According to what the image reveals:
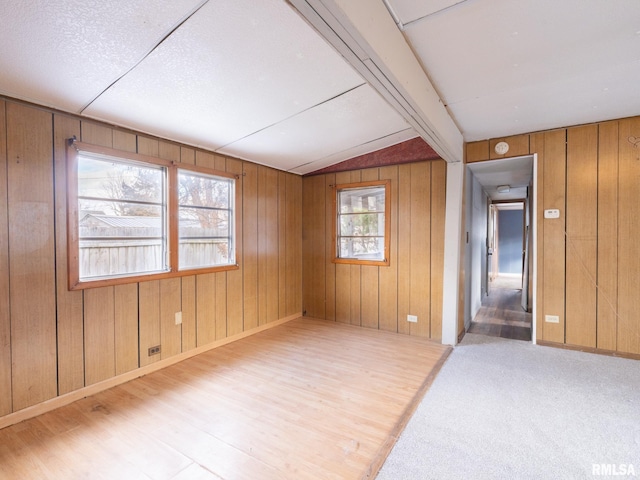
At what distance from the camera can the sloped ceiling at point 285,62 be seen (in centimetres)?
151

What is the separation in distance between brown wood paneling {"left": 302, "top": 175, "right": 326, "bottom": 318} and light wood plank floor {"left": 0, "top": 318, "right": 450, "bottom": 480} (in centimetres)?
150

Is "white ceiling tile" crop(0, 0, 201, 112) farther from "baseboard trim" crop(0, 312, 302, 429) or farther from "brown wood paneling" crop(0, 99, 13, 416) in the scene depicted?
"baseboard trim" crop(0, 312, 302, 429)

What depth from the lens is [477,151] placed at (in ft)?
12.2

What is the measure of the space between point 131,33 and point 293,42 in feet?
2.85

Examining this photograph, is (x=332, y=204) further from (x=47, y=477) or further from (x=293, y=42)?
(x=47, y=477)

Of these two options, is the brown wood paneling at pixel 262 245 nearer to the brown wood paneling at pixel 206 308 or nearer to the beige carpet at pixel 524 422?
the brown wood paneling at pixel 206 308

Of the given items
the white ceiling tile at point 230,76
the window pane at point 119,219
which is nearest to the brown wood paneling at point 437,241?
the white ceiling tile at point 230,76

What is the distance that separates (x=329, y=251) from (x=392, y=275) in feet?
3.36

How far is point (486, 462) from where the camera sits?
5.40 ft

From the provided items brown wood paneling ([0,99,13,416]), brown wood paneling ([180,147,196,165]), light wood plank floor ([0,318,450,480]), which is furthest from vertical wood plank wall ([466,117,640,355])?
brown wood paneling ([0,99,13,416])

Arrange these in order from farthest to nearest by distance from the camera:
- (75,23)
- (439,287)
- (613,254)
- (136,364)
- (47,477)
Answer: (439,287)
(613,254)
(136,364)
(47,477)
(75,23)

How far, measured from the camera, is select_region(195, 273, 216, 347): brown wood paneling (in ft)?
10.8

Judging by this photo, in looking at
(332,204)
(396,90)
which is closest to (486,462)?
(396,90)

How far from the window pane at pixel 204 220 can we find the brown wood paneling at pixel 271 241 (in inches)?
23.5
